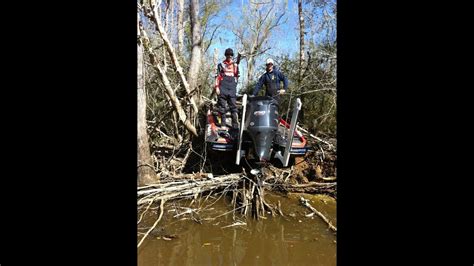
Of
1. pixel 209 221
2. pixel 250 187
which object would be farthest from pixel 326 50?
pixel 209 221

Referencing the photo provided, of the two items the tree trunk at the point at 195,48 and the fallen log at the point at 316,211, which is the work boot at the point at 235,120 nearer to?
the fallen log at the point at 316,211

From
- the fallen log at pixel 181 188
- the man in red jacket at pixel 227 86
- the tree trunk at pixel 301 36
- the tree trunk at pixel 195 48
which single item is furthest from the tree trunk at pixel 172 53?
the tree trunk at pixel 301 36

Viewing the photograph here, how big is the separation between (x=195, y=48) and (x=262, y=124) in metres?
4.85

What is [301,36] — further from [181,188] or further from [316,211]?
[181,188]

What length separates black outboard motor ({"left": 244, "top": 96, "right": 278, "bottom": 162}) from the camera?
5.05 m

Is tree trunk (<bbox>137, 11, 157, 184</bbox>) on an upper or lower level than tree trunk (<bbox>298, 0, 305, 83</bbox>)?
A: lower

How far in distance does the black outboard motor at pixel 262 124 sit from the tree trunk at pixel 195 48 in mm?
3743

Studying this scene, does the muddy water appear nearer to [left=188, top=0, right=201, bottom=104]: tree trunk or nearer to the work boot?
the work boot

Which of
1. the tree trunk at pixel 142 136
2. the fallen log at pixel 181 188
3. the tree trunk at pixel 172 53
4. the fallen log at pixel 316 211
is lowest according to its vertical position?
the fallen log at pixel 316 211

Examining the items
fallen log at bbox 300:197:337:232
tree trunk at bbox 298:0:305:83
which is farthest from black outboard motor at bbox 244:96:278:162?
tree trunk at bbox 298:0:305:83

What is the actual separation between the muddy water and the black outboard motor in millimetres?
1128

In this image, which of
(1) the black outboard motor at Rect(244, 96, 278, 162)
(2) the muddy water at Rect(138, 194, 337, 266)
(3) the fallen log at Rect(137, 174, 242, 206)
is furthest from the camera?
(3) the fallen log at Rect(137, 174, 242, 206)

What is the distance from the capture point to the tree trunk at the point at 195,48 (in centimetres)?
890
